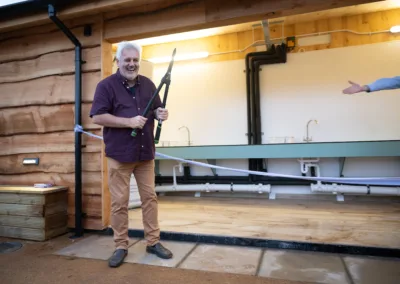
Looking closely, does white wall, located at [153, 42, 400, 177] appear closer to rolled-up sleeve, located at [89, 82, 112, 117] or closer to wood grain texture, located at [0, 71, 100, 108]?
wood grain texture, located at [0, 71, 100, 108]

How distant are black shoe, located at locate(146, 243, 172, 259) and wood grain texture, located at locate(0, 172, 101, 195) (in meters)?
0.92

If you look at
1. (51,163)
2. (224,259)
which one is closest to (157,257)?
(224,259)

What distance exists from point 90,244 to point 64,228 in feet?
1.67


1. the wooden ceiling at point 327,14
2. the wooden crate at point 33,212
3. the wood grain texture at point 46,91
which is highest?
the wooden ceiling at point 327,14

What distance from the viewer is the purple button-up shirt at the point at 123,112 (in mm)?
2096

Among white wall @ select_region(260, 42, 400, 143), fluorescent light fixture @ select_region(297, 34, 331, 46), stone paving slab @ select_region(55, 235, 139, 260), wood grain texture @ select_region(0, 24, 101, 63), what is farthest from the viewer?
fluorescent light fixture @ select_region(297, 34, 331, 46)

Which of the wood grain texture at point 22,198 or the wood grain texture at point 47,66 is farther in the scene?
the wood grain texture at point 47,66

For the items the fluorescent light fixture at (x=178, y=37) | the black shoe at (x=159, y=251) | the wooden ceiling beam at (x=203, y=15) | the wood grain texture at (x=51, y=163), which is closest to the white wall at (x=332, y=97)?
the fluorescent light fixture at (x=178, y=37)

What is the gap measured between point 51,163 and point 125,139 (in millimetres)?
1411

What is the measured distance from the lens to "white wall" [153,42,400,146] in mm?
4305

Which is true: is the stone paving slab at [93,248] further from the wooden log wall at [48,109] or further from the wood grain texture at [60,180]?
the wood grain texture at [60,180]

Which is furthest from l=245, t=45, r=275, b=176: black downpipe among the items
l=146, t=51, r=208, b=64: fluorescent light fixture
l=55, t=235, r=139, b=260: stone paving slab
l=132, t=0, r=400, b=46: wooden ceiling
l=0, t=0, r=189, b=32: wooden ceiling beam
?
l=55, t=235, r=139, b=260: stone paving slab

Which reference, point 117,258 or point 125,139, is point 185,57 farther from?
point 117,258

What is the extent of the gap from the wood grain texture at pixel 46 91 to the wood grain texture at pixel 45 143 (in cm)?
37
